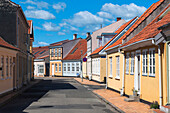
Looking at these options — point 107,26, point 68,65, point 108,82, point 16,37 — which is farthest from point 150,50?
point 68,65

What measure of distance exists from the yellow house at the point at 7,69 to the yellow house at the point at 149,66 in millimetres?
7299

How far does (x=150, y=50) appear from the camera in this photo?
→ 481 inches

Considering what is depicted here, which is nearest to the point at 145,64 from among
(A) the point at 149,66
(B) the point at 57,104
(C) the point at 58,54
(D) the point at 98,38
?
(A) the point at 149,66

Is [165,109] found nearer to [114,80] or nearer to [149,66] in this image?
[149,66]

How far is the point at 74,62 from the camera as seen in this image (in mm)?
51438

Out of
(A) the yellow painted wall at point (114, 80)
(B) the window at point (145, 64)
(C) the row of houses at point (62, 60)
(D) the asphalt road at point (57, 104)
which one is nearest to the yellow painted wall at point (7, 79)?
(D) the asphalt road at point (57, 104)

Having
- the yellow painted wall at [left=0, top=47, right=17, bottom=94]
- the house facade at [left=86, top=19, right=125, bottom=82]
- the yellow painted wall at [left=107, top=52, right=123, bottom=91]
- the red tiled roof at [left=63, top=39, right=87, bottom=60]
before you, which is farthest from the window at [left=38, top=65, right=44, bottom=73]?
the yellow painted wall at [left=107, top=52, right=123, bottom=91]

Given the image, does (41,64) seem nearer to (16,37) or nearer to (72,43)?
(72,43)

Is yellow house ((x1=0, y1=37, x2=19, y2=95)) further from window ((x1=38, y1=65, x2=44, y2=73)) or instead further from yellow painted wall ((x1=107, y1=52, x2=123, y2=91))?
window ((x1=38, y1=65, x2=44, y2=73))

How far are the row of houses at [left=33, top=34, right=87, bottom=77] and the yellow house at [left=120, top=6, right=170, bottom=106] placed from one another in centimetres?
Answer: 3476

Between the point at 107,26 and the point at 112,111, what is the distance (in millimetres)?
24594

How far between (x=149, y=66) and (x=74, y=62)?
39388mm

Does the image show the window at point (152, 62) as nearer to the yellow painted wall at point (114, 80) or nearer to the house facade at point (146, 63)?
the house facade at point (146, 63)

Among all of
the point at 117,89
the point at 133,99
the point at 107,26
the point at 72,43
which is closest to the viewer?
the point at 133,99
